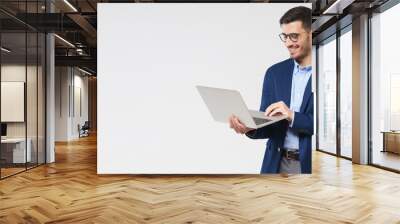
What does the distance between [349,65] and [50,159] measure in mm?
7238

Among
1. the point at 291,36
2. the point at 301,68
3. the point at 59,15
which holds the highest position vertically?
the point at 59,15

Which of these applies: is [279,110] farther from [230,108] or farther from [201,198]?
[201,198]

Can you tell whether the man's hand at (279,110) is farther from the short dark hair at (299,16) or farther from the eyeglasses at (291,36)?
the short dark hair at (299,16)

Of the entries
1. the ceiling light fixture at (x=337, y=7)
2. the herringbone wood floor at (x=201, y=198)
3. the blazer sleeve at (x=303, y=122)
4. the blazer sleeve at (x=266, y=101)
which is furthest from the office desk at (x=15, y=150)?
the ceiling light fixture at (x=337, y=7)

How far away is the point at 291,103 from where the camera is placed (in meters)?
6.30

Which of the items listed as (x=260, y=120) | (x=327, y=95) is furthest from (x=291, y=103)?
(x=327, y=95)

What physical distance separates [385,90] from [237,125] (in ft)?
11.7

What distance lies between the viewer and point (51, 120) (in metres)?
8.62

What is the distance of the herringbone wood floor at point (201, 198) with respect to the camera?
13.5 feet

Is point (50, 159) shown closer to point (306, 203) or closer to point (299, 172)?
point (299, 172)

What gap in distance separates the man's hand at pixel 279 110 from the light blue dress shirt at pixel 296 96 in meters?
0.09

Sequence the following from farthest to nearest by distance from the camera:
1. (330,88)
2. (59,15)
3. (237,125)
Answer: (330,88) → (59,15) → (237,125)

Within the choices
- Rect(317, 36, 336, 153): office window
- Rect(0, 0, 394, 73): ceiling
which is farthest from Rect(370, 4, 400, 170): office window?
Rect(317, 36, 336, 153): office window

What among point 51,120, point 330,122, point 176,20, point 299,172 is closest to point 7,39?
point 51,120
